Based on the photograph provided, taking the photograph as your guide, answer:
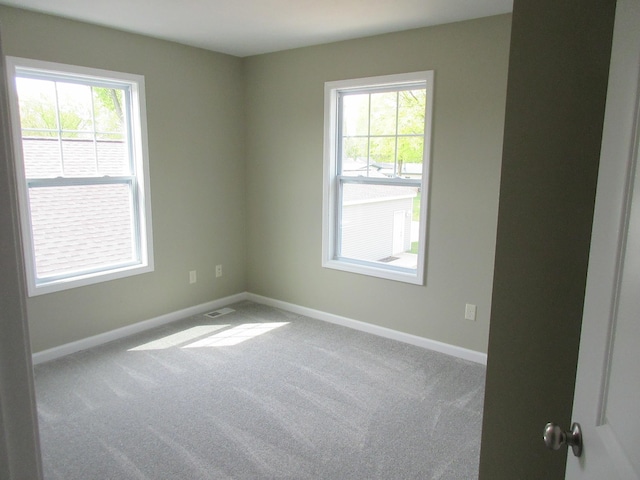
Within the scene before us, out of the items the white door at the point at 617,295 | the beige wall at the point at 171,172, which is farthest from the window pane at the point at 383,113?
the white door at the point at 617,295

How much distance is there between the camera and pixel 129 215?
12.9 ft

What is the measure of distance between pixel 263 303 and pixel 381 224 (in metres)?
1.60

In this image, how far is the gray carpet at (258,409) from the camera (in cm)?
231

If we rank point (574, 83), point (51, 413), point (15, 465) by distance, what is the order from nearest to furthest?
point (15, 465)
point (574, 83)
point (51, 413)

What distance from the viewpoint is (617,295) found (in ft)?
2.52

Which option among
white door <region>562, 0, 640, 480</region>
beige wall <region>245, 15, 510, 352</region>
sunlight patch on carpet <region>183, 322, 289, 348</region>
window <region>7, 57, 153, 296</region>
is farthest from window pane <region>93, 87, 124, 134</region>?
white door <region>562, 0, 640, 480</region>

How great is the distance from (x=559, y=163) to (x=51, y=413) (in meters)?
2.98

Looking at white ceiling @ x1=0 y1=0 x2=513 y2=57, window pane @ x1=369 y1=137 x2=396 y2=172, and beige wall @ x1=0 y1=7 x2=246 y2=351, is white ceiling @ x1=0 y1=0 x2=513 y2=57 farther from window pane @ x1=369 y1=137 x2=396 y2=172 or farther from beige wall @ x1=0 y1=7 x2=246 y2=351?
window pane @ x1=369 y1=137 x2=396 y2=172

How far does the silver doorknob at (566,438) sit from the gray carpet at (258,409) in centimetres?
147

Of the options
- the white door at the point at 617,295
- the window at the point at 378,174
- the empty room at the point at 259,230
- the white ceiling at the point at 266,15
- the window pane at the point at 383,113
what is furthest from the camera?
the window pane at the point at 383,113

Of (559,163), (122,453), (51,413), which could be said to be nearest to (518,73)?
(559,163)

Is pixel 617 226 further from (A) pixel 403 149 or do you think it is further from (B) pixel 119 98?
(B) pixel 119 98

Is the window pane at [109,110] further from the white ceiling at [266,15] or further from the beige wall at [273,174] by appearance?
the white ceiling at [266,15]

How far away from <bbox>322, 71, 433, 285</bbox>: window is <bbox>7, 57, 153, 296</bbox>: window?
5.37 ft
